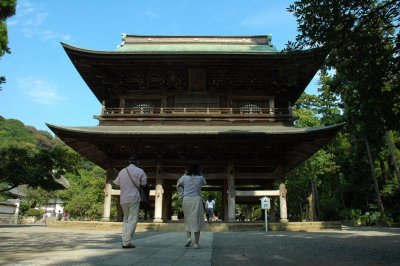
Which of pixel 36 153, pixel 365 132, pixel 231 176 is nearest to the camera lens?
pixel 365 132

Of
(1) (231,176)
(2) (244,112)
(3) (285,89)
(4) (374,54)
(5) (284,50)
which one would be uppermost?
(3) (285,89)

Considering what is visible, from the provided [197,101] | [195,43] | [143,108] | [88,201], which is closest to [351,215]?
[197,101]

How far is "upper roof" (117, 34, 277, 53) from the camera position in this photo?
18.8 m

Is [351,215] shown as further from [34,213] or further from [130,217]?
[34,213]

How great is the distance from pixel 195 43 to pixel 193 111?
216 inches

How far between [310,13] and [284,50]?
1145mm

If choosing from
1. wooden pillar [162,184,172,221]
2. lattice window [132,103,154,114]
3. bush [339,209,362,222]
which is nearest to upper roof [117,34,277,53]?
lattice window [132,103,154,114]

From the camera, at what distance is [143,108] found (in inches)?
657

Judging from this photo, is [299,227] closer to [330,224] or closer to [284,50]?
[330,224]

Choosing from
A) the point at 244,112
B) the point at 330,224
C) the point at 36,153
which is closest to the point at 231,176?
the point at 244,112

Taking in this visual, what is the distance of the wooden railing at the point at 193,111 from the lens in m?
15.4

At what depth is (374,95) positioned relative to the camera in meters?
6.73

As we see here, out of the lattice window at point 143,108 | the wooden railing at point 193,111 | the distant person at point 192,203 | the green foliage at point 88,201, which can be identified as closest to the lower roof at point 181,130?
the wooden railing at point 193,111

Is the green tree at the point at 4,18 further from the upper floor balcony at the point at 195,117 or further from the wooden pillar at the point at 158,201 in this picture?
the wooden pillar at the point at 158,201
